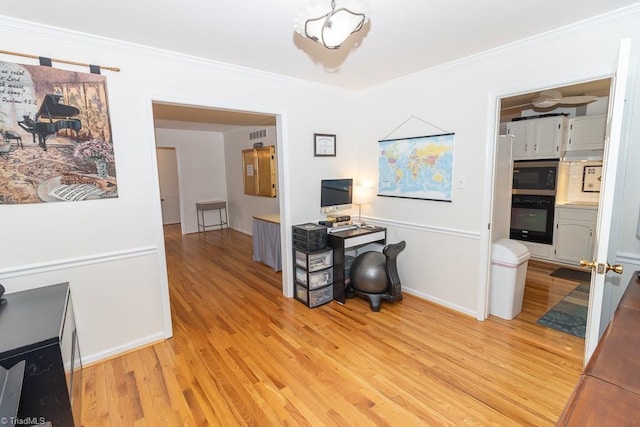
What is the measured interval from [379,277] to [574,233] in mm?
3175

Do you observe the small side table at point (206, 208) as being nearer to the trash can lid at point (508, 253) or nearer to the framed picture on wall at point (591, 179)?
the trash can lid at point (508, 253)

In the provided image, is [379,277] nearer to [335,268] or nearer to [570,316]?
[335,268]

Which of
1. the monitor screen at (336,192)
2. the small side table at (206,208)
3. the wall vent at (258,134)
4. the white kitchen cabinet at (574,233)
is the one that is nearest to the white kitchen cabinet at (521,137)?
the white kitchen cabinet at (574,233)

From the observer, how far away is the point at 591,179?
435 centimetres

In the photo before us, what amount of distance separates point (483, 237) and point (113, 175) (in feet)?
10.5

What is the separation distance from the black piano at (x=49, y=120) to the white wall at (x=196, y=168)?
492 centimetres

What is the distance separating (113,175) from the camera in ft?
7.70

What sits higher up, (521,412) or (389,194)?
(389,194)

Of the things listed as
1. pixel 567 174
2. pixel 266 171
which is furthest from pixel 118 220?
pixel 567 174

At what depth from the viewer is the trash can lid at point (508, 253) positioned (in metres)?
2.88

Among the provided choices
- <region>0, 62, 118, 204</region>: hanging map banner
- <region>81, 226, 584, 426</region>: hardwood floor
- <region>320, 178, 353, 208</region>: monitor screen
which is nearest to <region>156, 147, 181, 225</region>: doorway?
<region>81, 226, 584, 426</region>: hardwood floor

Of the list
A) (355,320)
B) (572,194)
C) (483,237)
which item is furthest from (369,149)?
(572,194)

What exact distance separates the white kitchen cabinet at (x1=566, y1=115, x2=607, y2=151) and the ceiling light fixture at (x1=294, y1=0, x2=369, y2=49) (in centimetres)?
432

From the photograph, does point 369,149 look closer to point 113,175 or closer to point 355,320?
point 355,320
